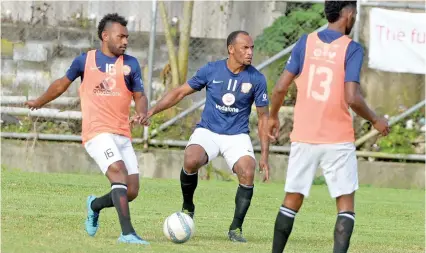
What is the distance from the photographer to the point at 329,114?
8.32 meters

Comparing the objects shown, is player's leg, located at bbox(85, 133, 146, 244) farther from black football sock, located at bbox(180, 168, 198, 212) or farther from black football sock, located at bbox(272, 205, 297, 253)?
black football sock, located at bbox(272, 205, 297, 253)

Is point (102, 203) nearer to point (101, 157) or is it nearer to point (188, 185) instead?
point (101, 157)

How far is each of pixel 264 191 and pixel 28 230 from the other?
6682 millimetres

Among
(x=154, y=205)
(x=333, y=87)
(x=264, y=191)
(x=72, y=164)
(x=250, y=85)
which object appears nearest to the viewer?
(x=333, y=87)

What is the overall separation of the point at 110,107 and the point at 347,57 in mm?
2774

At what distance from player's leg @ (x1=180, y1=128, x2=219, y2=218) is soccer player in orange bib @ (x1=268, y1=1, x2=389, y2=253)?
8.95ft

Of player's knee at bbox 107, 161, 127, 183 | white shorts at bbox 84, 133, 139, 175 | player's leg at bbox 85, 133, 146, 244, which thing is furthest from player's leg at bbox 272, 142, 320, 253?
white shorts at bbox 84, 133, 139, 175

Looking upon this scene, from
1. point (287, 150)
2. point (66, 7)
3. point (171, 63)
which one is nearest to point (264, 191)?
point (287, 150)

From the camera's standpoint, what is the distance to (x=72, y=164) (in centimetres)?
1817

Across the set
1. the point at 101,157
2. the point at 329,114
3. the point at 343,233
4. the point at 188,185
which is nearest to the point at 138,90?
the point at 101,157

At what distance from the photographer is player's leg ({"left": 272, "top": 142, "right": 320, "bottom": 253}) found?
830cm

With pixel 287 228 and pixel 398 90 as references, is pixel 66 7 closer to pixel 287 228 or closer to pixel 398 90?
pixel 398 90

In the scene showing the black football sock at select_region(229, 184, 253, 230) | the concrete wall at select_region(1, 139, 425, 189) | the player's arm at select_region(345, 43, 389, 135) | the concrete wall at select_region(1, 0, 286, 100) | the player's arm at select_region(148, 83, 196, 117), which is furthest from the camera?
the concrete wall at select_region(1, 0, 286, 100)

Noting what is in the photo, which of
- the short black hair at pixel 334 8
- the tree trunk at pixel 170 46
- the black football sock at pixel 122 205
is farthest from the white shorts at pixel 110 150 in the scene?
the tree trunk at pixel 170 46
